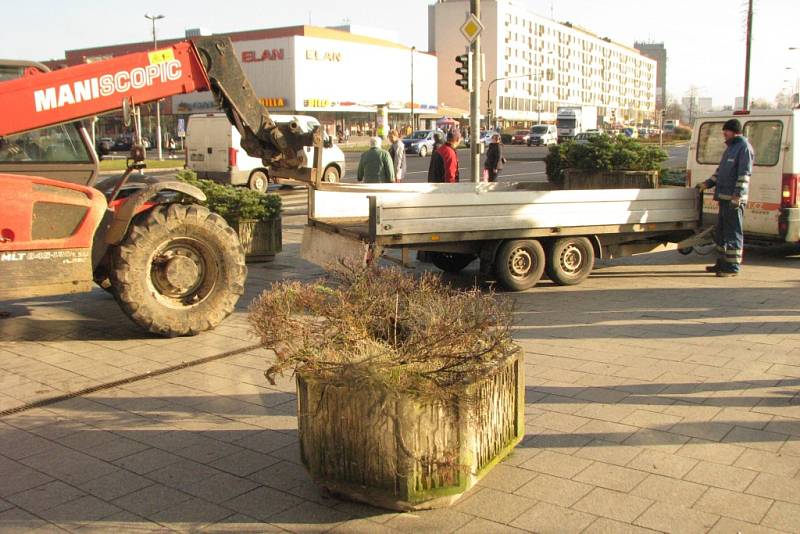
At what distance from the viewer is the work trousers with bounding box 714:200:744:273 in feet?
35.0

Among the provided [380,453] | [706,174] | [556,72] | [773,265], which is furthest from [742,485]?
[556,72]

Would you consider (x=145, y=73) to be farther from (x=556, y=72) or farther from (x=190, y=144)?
(x=556, y=72)

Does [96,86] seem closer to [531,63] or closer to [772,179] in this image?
[772,179]

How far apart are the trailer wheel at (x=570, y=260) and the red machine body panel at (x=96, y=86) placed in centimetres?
450

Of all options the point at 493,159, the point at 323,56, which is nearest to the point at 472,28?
the point at 493,159

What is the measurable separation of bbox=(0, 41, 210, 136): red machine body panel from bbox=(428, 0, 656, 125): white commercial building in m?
87.3

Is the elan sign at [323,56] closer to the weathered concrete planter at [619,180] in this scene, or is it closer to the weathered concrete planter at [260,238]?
the weathered concrete planter at [619,180]

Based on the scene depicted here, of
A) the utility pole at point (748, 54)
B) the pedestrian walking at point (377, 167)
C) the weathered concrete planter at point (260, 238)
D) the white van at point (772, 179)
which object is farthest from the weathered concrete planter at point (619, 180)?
the utility pole at point (748, 54)

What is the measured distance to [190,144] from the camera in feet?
78.3

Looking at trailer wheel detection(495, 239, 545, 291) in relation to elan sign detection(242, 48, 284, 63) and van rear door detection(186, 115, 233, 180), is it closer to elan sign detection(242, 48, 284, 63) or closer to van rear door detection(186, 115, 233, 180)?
van rear door detection(186, 115, 233, 180)

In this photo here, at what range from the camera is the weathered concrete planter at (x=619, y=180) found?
14.1 m

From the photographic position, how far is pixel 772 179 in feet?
38.0

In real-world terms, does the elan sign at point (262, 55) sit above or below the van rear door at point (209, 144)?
above

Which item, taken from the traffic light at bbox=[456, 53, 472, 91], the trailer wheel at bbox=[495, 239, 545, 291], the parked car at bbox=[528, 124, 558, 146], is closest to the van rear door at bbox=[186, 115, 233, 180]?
the traffic light at bbox=[456, 53, 472, 91]
